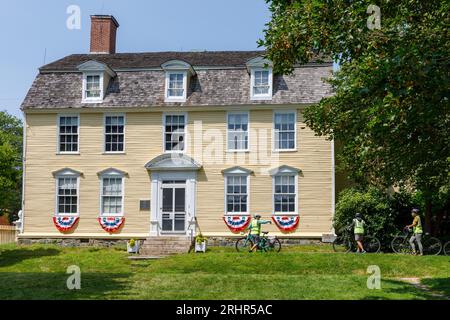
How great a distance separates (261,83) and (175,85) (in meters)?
4.13

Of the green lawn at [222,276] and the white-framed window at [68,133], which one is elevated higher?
the white-framed window at [68,133]

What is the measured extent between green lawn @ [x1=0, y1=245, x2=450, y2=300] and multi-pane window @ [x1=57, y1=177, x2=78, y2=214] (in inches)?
117

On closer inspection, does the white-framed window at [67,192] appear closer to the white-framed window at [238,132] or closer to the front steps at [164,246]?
the front steps at [164,246]

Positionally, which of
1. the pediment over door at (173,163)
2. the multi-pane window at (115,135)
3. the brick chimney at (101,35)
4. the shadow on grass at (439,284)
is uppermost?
the brick chimney at (101,35)

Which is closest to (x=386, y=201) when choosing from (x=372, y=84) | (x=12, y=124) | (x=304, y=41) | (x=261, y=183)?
(x=261, y=183)

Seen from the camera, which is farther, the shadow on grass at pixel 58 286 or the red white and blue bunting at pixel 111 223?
the red white and blue bunting at pixel 111 223

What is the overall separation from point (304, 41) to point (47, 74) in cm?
1908

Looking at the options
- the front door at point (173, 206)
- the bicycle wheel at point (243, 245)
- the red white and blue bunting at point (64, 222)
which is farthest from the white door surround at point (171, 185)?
the red white and blue bunting at point (64, 222)

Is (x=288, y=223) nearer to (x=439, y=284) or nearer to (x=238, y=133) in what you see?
(x=238, y=133)

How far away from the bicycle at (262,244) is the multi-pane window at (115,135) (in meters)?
7.51

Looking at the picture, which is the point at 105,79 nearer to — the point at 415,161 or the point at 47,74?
the point at 47,74

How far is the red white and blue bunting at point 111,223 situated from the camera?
28391 mm

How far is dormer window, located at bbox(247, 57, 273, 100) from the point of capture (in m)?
28.3

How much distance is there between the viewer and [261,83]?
93.8 ft
